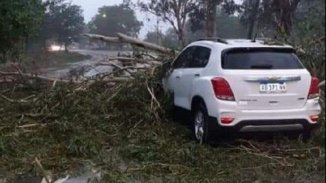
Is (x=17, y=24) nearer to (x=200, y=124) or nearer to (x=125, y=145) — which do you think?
(x=125, y=145)

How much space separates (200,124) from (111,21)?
6840cm

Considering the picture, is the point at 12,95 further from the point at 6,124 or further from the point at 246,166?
the point at 246,166

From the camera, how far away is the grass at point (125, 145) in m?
6.88

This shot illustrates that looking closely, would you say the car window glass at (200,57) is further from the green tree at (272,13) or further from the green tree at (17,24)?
the green tree at (272,13)

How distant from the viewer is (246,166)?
23.4ft

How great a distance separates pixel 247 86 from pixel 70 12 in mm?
51015

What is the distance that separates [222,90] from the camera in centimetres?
774

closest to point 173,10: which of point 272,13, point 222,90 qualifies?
point 272,13

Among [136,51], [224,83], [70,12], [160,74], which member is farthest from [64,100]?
[70,12]

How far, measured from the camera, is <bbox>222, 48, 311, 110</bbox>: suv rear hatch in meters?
7.65

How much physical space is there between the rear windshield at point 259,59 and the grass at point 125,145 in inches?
43.2

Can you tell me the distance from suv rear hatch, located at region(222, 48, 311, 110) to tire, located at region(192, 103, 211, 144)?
0.68 m

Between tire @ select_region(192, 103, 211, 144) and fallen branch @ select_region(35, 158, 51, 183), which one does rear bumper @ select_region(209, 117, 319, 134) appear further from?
fallen branch @ select_region(35, 158, 51, 183)

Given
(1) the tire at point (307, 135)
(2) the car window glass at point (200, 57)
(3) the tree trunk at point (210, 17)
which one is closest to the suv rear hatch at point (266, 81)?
(1) the tire at point (307, 135)
